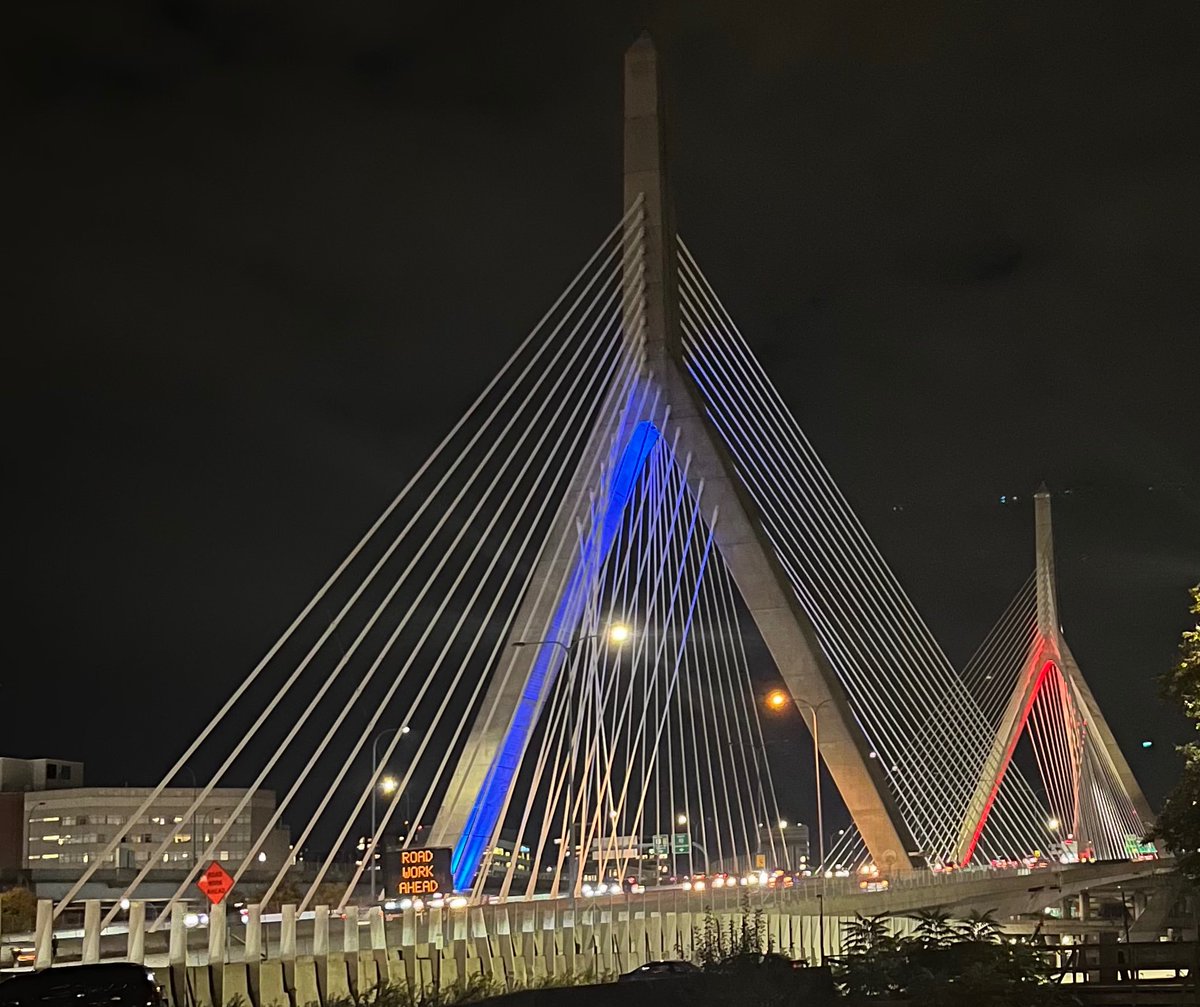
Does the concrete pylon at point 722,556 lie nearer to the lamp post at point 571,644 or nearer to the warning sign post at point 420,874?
the lamp post at point 571,644

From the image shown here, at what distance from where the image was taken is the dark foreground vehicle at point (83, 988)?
15523 millimetres

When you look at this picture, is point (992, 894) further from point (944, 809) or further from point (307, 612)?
point (307, 612)

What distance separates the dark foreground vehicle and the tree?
53.2ft

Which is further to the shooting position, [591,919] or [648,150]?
[648,150]

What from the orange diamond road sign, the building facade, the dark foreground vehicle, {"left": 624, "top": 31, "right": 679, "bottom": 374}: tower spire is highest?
{"left": 624, "top": 31, "right": 679, "bottom": 374}: tower spire

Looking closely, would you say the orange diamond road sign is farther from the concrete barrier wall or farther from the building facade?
the building facade

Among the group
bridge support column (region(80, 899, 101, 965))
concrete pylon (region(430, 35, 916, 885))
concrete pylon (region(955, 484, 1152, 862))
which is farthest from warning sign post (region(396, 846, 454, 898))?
concrete pylon (region(955, 484, 1152, 862))

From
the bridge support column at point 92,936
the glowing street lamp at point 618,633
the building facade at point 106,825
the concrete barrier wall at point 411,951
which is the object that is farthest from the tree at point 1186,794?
the building facade at point 106,825

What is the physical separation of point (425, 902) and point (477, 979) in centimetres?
935

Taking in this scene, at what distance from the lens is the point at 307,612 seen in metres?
25.8

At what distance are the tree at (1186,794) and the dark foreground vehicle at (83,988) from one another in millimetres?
16212

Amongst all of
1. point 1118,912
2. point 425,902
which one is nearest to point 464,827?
point 425,902

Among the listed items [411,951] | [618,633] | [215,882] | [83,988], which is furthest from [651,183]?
[83,988]

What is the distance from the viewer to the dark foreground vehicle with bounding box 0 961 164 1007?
15.5 metres
